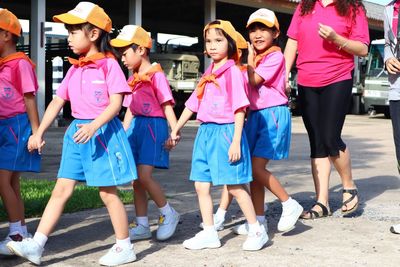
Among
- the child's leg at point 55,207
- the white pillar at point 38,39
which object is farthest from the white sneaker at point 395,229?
the white pillar at point 38,39

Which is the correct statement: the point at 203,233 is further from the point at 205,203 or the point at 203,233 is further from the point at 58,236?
the point at 58,236

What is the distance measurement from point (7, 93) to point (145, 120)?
96cm

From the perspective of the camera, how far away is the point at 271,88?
200 inches

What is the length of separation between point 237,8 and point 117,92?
29.7m

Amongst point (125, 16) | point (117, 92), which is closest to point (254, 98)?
point (117, 92)

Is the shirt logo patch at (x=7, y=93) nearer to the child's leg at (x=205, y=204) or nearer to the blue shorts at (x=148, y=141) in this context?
the blue shorts at (x=148, y=141)

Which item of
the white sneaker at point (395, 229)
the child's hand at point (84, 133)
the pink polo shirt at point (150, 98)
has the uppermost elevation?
the pink polo shirt at point (150, 98)

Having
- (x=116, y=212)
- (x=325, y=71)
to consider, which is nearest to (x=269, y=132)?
Result: (x=325, y=71)

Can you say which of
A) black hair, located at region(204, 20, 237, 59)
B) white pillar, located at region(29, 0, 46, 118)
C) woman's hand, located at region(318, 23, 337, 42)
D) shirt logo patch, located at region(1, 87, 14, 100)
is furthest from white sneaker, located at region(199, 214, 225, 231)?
white pillar, located at region(29, 0, 46, 118)

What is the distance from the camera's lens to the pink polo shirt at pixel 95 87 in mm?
4215

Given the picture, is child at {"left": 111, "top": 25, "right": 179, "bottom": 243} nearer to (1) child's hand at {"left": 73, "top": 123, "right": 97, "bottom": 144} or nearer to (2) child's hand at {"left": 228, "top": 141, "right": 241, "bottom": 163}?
(2) child's hand at {"left": 228, "top": 141, "right": 241, "bottom": 163}

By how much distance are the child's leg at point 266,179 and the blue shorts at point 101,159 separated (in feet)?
3.79

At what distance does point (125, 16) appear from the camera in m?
35.6

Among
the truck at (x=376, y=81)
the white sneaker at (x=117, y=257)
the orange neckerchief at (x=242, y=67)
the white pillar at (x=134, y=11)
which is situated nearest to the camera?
the white sneaker at (x=117, y=257)
